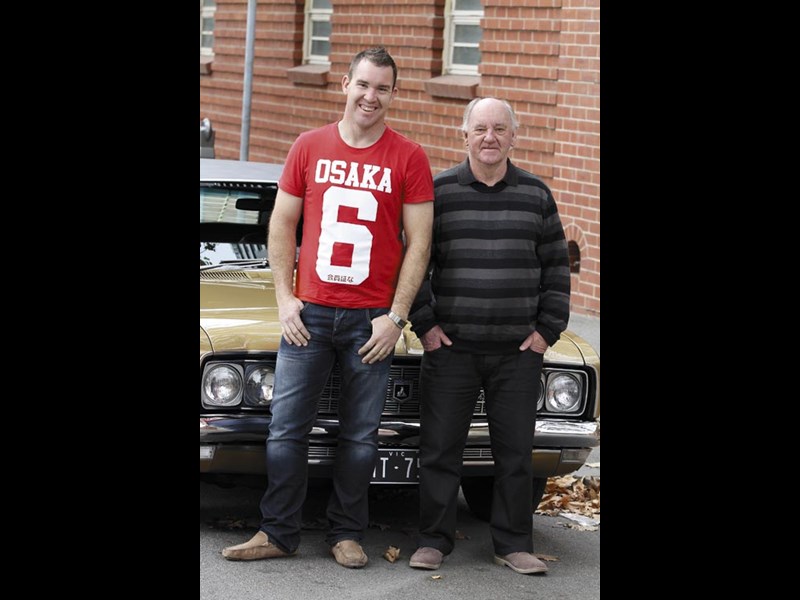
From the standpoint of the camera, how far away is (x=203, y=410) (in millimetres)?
5879

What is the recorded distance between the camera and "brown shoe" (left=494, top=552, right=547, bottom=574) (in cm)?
590

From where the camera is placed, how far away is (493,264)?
569 cm

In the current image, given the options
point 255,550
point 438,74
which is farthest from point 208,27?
point 255,550

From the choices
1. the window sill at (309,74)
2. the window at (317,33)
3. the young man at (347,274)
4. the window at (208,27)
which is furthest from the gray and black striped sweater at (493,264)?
the window at (208,27)

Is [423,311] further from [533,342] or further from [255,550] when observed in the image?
[255,550]

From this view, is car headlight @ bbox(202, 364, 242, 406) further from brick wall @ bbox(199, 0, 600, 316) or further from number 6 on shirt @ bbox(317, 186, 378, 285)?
brick wall @ bbox(199, 0, 600, 316)

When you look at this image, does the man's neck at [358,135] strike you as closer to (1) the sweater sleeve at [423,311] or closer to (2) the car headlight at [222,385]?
(1) the sweater sleeve at [423,311]

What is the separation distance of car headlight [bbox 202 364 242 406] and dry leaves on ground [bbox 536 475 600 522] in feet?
6.34

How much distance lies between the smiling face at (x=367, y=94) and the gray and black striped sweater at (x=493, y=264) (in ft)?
1.22

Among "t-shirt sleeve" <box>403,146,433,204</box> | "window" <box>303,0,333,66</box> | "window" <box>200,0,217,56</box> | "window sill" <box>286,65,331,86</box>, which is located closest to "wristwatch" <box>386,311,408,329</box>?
"t-shirt sleeve" <box>403,146,433,204</box>

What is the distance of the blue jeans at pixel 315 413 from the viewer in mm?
5715

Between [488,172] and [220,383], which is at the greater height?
[488,172]

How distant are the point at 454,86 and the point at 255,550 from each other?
9.72 metres
